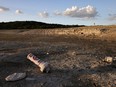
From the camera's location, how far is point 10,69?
9.91m

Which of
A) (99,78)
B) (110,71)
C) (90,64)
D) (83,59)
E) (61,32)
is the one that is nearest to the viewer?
(99,78)

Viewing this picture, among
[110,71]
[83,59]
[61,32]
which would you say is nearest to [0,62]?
[83,59]

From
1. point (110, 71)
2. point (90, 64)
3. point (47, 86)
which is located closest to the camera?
point (47, 86)

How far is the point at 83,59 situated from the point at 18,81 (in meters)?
3.26

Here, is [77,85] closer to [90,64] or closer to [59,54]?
[90,64]

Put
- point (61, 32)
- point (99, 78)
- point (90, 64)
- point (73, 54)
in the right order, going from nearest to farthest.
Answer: point (99, 78), point (90, 64), point (73, 54), point (61, 32)

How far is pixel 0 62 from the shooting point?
10.7 m

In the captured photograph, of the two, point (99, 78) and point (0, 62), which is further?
point (0, 62)

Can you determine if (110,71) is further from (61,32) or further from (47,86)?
(61,32)

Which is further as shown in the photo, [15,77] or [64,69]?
[64,69]

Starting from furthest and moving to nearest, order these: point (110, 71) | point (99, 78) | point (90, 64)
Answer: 1. point (90, 64)
2. point (110, 71)
3. point (99, 78)

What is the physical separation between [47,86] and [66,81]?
65cm

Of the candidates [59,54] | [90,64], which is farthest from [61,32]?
[90,64]

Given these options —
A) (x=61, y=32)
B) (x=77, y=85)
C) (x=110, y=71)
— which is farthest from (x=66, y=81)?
(x=61, y=32)
